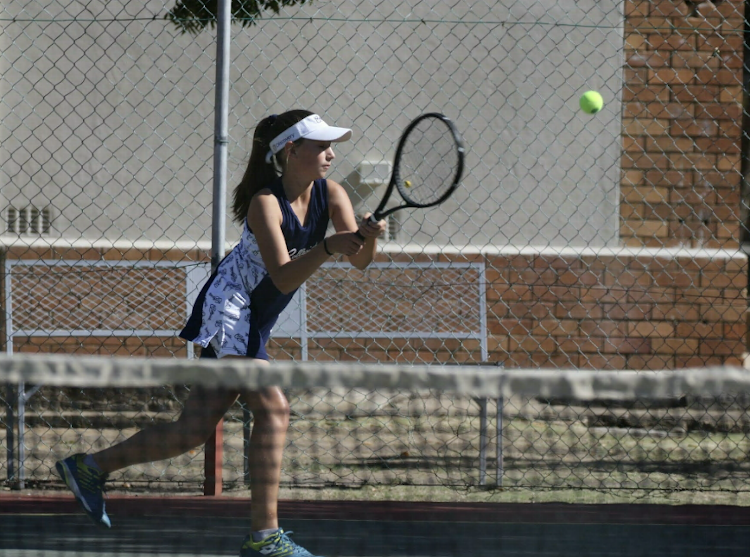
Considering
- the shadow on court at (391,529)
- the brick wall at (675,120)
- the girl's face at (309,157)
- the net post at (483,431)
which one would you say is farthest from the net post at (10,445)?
the brick wall at (675,120)

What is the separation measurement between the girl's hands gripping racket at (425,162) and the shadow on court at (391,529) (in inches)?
42.9

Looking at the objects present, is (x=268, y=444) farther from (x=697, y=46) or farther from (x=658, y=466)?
(x=697, y=46)

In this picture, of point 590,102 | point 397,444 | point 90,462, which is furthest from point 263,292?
point 590,102

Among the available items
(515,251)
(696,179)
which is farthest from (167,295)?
(696,179)

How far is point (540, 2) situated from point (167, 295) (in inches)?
106

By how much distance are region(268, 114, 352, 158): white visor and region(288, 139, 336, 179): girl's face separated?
0.02m

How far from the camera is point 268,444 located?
2486 millimetres

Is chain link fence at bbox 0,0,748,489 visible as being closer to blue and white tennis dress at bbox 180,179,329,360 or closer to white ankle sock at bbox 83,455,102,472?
blue and white tennis dress at bbox 180,179,329,360

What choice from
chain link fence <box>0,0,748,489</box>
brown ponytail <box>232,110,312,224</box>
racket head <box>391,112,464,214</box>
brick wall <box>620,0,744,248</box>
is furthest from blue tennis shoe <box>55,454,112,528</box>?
brick wall <box>620,0,744,248</box>

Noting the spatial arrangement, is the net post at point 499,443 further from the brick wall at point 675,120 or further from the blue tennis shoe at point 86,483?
the brick wall at point 675,120

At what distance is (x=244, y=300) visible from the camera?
2666 millimetres

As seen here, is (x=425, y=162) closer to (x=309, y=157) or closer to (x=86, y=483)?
(x=309, y=157)

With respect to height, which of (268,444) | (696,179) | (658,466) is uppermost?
(696,179)

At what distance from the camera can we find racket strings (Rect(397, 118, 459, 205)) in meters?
2.99
